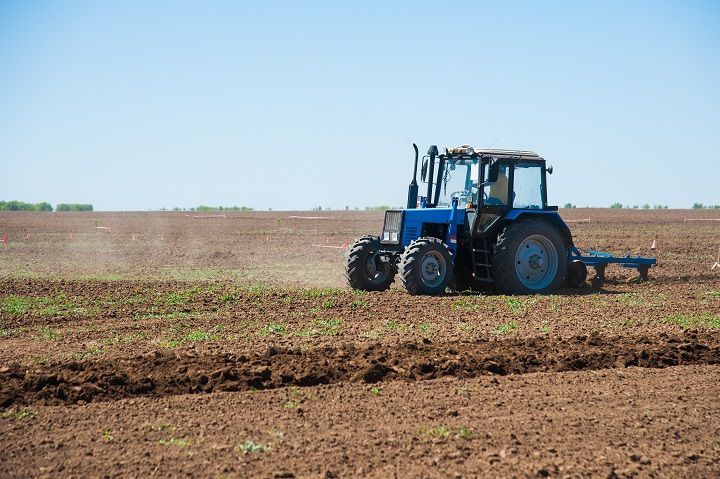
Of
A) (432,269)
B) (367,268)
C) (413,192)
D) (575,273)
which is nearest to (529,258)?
(575,273)

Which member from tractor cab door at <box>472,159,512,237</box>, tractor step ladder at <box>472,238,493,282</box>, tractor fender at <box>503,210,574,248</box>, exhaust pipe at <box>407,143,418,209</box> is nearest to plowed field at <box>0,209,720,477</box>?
tractor step ladder at <box>472,238,493,282</box>

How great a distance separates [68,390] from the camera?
27.0ft

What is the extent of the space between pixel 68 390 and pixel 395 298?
7.62m

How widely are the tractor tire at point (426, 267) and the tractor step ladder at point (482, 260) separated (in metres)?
0.87

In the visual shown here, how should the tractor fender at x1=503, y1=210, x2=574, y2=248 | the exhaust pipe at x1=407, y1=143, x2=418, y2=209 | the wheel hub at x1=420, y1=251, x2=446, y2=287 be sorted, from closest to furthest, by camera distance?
the wheel hub at x1=420, y1=251, x2=446, y2=287 → the tractor fender at x1=503, y1=210, x2=574, y2=248 → the exhaust pipe at x1=407, y1=143, x2=418, y2=209

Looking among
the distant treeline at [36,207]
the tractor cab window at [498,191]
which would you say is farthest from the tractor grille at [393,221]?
the distant treeline at [36,207]

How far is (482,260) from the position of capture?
53.6ft

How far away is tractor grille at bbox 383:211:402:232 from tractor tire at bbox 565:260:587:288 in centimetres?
374

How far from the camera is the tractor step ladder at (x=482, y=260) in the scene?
53.0 feet

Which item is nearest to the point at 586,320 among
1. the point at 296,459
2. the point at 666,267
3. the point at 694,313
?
the point at 694,313

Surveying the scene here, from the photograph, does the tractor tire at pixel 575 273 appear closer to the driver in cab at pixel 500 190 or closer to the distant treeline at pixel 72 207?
the driver in cab at pixel 500 190

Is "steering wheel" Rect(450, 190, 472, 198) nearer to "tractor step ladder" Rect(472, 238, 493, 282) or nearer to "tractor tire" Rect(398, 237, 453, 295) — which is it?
"tractor step ladder" Rect(472, 238, 493, 282)

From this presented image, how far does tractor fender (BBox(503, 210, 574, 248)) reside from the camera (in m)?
16.0

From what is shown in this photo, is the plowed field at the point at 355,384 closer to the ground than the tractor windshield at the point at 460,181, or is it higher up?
closer to the ground
